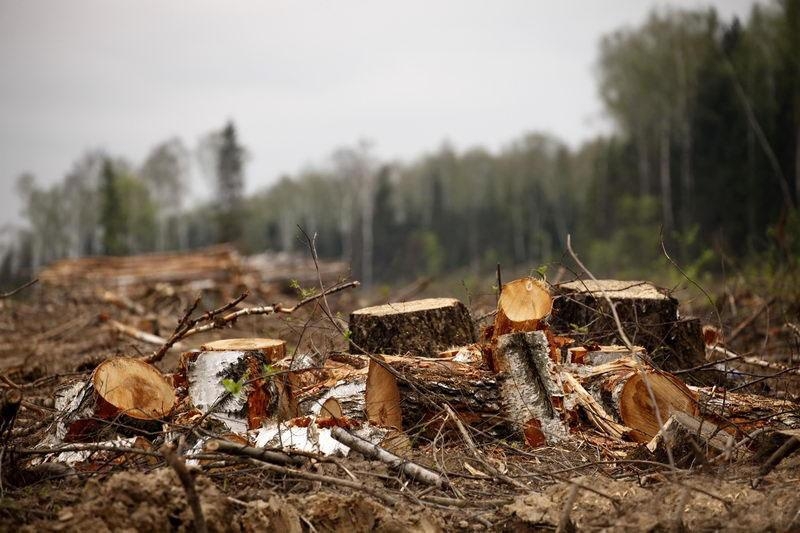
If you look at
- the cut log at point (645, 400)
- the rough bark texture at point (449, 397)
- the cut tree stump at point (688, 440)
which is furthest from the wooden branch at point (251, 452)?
the cut log at point (645, 400)

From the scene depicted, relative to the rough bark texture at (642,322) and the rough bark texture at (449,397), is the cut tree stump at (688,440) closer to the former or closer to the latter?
the rough bark texture at (449,397)

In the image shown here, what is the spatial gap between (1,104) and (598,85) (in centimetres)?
2561

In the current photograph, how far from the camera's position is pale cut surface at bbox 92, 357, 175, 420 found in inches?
146

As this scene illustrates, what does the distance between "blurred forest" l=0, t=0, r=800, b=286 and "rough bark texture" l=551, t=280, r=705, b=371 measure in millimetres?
3147

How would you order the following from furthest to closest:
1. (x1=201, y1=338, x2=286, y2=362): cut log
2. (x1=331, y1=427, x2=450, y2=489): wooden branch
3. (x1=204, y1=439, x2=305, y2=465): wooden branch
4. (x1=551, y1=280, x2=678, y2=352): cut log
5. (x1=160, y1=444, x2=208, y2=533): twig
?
(x1=551, y1=280, x2=678, y2=352): cut log < (x1=201, y1=338, x2=286, y2=362): cut log < (x1=331, y1=427, x2=450, y2=489): wooden branch < (x1=204, y1=439, x2=305, y2=465): wooden branch < (x1=160, y1=444, x2=208, y2=533): twig

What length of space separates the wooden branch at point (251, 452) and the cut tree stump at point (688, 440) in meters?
1.90

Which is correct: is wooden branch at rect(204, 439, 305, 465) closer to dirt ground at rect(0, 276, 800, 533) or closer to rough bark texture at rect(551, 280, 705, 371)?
dirt ground at rect(0, 276, 800, 533)

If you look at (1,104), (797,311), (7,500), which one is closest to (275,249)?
(1,104)

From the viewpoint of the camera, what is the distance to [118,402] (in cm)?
371

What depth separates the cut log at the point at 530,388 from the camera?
3.76 m

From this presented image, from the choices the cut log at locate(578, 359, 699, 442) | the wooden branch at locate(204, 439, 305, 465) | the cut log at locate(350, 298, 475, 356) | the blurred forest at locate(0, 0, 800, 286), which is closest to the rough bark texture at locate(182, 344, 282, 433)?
the cut log at locate(350, 298, 475, 356)

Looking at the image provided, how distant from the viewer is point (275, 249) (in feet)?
147

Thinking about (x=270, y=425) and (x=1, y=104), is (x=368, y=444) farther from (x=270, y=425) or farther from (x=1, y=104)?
(x=1, y=104)

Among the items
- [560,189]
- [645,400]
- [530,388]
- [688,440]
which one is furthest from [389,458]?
[560,189]
